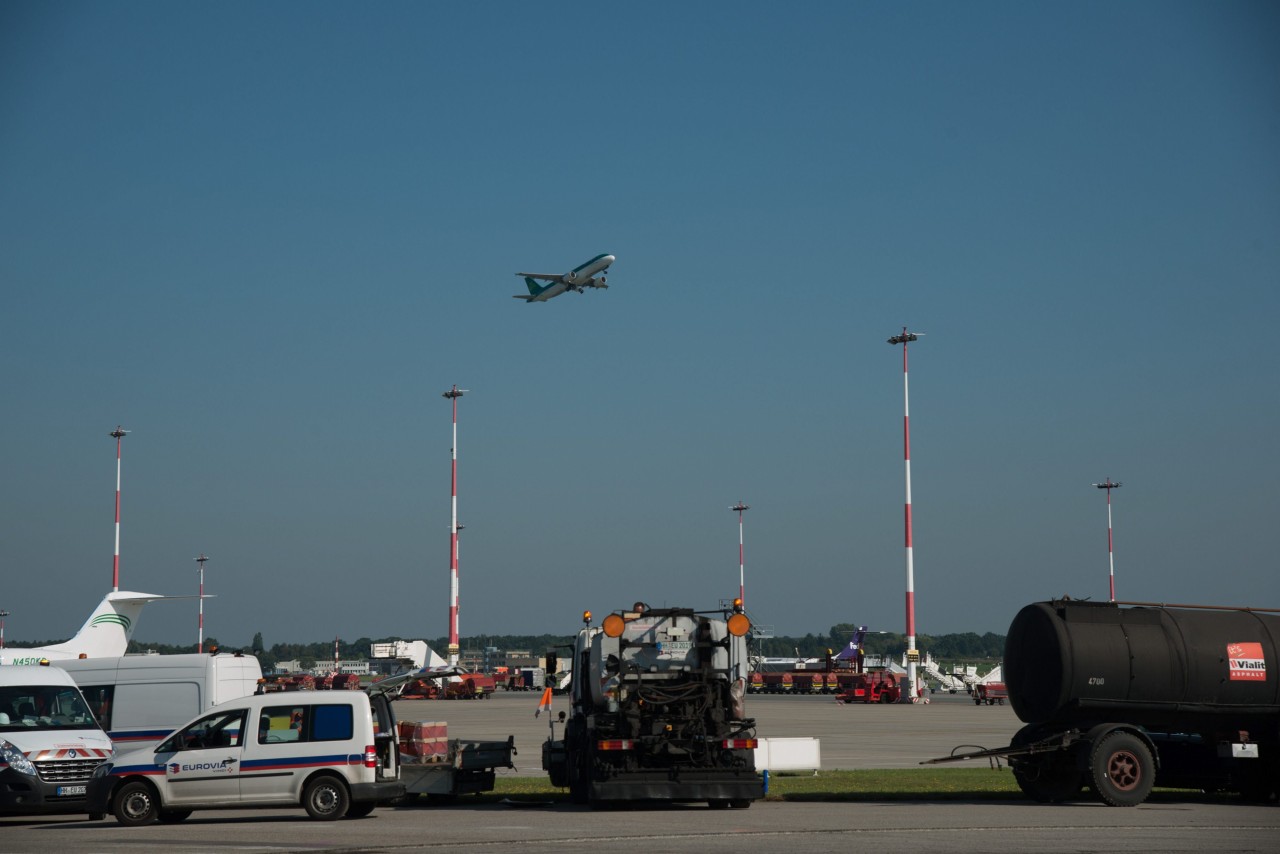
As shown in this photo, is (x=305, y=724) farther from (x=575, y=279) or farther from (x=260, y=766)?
(x=575, y=279)

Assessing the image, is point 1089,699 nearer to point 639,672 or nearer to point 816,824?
point 816,824

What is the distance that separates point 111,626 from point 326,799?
2875 centimetres

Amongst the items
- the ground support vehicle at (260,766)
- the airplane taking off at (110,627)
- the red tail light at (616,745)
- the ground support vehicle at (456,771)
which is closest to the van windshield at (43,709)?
the ground support vehicle at (260,766)

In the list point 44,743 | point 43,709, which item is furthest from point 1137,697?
point 43,709

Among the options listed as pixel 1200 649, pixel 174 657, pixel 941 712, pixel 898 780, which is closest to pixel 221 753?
pixel 174 657

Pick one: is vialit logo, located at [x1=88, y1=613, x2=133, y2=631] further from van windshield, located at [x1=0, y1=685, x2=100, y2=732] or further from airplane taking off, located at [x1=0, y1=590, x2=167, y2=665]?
van windshield, located at [x1=0, y1=685, x2=100, y2=732]

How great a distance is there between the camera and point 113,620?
4481 cm

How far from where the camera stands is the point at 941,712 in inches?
2287

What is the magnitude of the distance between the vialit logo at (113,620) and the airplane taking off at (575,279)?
34112 mm

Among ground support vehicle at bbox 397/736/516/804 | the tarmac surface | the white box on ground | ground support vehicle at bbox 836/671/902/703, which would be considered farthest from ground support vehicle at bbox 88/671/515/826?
ground support vehicle at bbox 836/671/902/703

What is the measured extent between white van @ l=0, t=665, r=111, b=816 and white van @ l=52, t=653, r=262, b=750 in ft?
4.71

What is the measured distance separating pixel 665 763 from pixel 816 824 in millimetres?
2683

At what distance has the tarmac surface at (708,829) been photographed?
49.0 ft

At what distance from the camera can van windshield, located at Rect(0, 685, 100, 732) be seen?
825 inches
